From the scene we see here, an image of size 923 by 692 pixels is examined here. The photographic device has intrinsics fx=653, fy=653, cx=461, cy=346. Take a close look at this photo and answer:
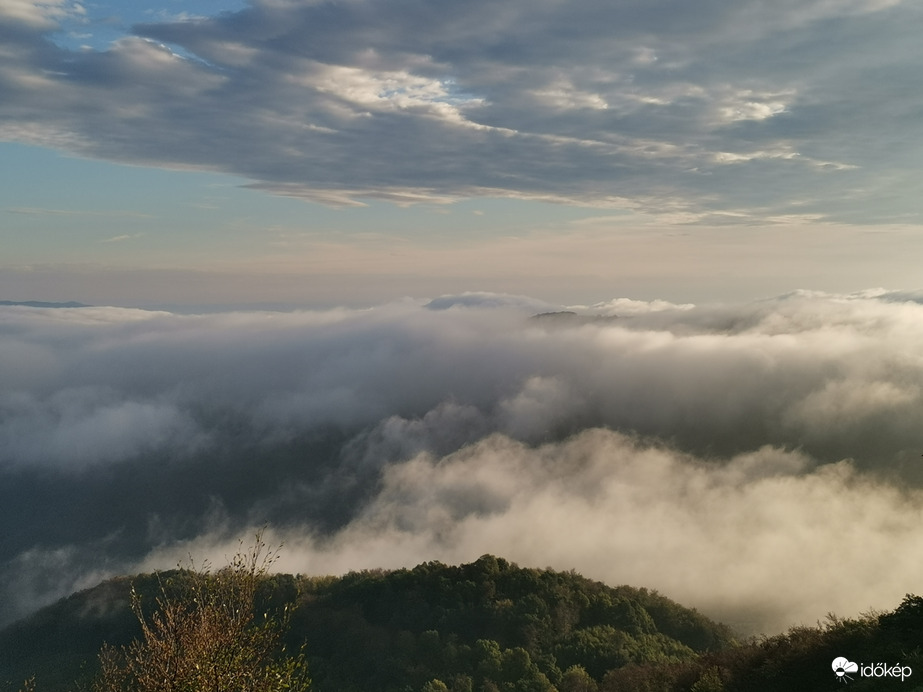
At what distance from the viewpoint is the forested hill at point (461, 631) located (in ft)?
255

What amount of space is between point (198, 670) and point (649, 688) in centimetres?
3549

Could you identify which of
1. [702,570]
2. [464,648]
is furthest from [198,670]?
[702,570]

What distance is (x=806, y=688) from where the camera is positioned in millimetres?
35062

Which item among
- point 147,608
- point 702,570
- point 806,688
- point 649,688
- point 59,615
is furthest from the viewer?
point 702,570

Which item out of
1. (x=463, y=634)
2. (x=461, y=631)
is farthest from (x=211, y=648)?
(x=461, y=631)

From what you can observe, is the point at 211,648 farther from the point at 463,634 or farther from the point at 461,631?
the point at 461,631

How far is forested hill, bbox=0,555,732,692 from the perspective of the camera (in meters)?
77.7

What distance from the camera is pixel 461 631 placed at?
89.8 metres

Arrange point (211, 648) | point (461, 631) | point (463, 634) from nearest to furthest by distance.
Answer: point (211, 648), point (463, 634), point (461, 631)

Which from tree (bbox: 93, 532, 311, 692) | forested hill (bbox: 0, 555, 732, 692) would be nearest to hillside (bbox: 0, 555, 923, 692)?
forested hill (bbox: 0, 555, 732, 692)

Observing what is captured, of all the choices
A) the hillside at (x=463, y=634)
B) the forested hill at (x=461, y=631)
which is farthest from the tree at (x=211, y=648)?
the forested hill at (x=461, y=631)

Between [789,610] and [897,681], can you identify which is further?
[789,610]

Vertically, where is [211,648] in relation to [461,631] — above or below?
above

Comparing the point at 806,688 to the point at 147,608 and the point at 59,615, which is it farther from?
the point at 59,615
